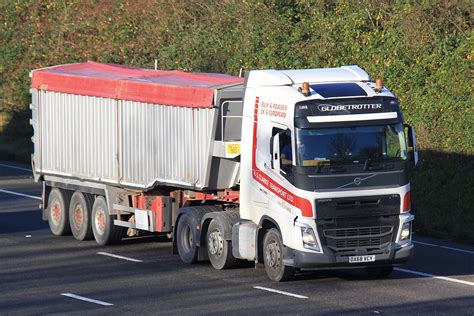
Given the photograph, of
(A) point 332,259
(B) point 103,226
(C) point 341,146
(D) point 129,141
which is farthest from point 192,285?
(B) point 103,226

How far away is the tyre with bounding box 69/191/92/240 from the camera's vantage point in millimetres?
23516

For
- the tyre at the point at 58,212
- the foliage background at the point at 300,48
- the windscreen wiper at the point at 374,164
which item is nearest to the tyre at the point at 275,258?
the windscreen wiper at the point at 374,164

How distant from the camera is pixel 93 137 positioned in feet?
76.0

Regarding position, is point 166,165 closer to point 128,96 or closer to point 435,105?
point 128,96

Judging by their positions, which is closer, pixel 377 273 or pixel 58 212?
pixel 377 273

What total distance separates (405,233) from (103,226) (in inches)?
280

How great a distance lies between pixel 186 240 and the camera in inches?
810

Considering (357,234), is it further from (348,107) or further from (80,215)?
(80,215)

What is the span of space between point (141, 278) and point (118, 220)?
372 cm

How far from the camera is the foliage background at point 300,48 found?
90.6 ft

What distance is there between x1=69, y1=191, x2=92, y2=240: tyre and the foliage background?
663 cm

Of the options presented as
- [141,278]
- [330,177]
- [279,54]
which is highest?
[279,54]

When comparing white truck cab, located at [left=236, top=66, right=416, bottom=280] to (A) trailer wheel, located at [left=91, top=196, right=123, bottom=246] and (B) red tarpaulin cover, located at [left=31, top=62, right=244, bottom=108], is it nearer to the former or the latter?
(B) red tarpaulin cover, located at [left=31, top=62, right=244, bottom=108]

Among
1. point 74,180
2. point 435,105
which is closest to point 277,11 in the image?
point 435,105
